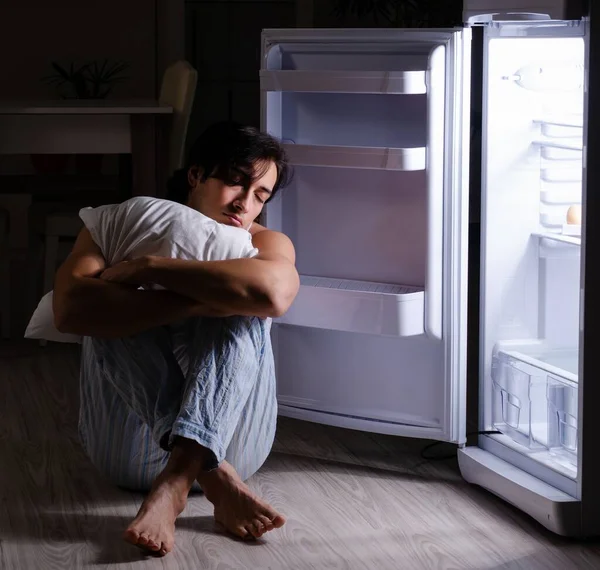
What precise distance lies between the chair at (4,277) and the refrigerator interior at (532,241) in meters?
2.09

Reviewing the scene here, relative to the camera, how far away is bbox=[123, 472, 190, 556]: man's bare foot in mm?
1681

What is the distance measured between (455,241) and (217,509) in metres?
0.74

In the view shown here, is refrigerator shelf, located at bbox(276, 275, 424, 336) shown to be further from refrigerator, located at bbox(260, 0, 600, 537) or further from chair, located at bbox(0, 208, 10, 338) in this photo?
chair, located at bbox(0, 208, 10, 338)

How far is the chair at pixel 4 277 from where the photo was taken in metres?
3.65

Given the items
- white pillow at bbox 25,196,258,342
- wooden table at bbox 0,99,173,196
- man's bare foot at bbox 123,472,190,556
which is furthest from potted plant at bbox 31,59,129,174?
man's bare foot at bbox 123,472,190,556

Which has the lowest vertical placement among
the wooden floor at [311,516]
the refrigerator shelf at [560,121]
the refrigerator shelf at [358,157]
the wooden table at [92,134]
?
the wooden floor at [311,516]

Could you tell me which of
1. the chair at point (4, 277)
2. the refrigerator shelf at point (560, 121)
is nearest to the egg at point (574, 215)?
the refrigerator shelf at point (560, 121)

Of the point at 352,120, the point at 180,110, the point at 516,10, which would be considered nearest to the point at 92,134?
the point at 180,110

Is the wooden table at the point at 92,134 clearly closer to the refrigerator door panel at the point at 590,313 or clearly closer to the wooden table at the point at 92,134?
the wooden table at the point at 92,134

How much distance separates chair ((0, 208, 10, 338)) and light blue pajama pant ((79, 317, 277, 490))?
173 cm

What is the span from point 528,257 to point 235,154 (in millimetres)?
659

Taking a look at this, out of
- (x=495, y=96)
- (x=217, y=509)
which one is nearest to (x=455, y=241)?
(x=495, y=96)

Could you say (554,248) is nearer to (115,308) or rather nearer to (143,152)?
(115,308)

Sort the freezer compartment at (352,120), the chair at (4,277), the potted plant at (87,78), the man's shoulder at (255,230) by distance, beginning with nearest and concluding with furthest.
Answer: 1. the man's shoulder at (255,230)
2. the freezer compartment at (352,120)
3. the chair at (4,277)
4. the potted plant at (87,78)
